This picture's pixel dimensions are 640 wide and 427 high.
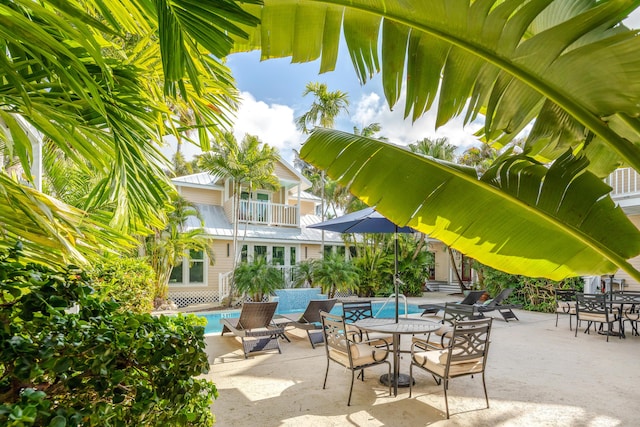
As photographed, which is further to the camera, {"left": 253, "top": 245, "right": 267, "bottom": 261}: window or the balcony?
{"left": 253, "top": 245, "right": 267, "bottom": 261}: window

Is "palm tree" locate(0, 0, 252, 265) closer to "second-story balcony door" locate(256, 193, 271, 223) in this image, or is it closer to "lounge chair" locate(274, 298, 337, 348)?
"lounge chair" locate(274, 298, 337, 348)

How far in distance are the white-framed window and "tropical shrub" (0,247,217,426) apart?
1448 centimetres

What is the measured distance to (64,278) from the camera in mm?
1633

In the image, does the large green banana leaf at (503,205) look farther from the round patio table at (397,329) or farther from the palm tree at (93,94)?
the round patio table at (397,329)

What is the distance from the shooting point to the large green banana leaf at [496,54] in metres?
1.52

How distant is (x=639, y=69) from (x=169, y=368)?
2.47m

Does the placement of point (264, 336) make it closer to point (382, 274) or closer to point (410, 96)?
point (410, 96)

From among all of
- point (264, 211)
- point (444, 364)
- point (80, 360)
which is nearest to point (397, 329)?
point (444, 364)

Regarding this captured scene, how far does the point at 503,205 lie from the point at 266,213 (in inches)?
653

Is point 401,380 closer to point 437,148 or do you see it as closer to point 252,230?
point 252,230

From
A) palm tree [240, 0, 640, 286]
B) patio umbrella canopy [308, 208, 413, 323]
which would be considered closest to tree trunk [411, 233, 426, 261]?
patio umbrella canopy [308, 208, 413, 323]

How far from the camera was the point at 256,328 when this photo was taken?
8.23 metres

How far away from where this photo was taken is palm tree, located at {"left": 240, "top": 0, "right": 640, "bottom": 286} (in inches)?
62.1

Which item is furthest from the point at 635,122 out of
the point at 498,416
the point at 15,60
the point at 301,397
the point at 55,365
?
the point at 301,397
